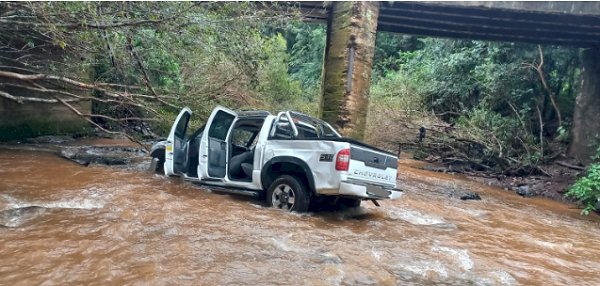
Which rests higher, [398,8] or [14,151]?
[398,8]

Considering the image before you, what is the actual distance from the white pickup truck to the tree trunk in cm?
1151

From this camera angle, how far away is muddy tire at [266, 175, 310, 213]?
6.53 metres

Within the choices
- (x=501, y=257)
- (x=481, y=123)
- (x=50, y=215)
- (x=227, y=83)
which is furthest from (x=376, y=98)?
(x=50, y=215)

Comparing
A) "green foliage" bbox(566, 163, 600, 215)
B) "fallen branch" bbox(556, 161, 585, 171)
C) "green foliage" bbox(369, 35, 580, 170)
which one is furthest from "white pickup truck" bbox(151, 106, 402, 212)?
"green foliage" bbox(369, 35, 580, 170)

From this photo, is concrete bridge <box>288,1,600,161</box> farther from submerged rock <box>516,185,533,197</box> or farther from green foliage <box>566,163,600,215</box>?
green foliage <box>566,163,600,215</box>

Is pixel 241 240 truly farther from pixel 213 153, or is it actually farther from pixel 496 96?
pixel 496 96

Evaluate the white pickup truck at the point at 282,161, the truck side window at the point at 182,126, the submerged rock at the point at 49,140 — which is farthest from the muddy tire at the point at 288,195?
the submerged rock at the point at 49,140

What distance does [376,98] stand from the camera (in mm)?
20031

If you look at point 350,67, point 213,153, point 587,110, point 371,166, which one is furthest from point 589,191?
point 213,153

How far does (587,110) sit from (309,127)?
40.7 ft

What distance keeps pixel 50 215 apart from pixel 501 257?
18.0ft

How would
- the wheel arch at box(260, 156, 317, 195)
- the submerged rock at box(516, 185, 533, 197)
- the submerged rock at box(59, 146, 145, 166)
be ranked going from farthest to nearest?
the submerged rock at box(516, 185, 533, 197) < the submerged rock at box(59, 146, 145, 166) < the wheel arch at box(260, 156, 317, 195)

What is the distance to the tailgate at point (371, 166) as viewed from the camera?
6348 millimetres

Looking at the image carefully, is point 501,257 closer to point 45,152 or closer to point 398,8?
point 398,8
